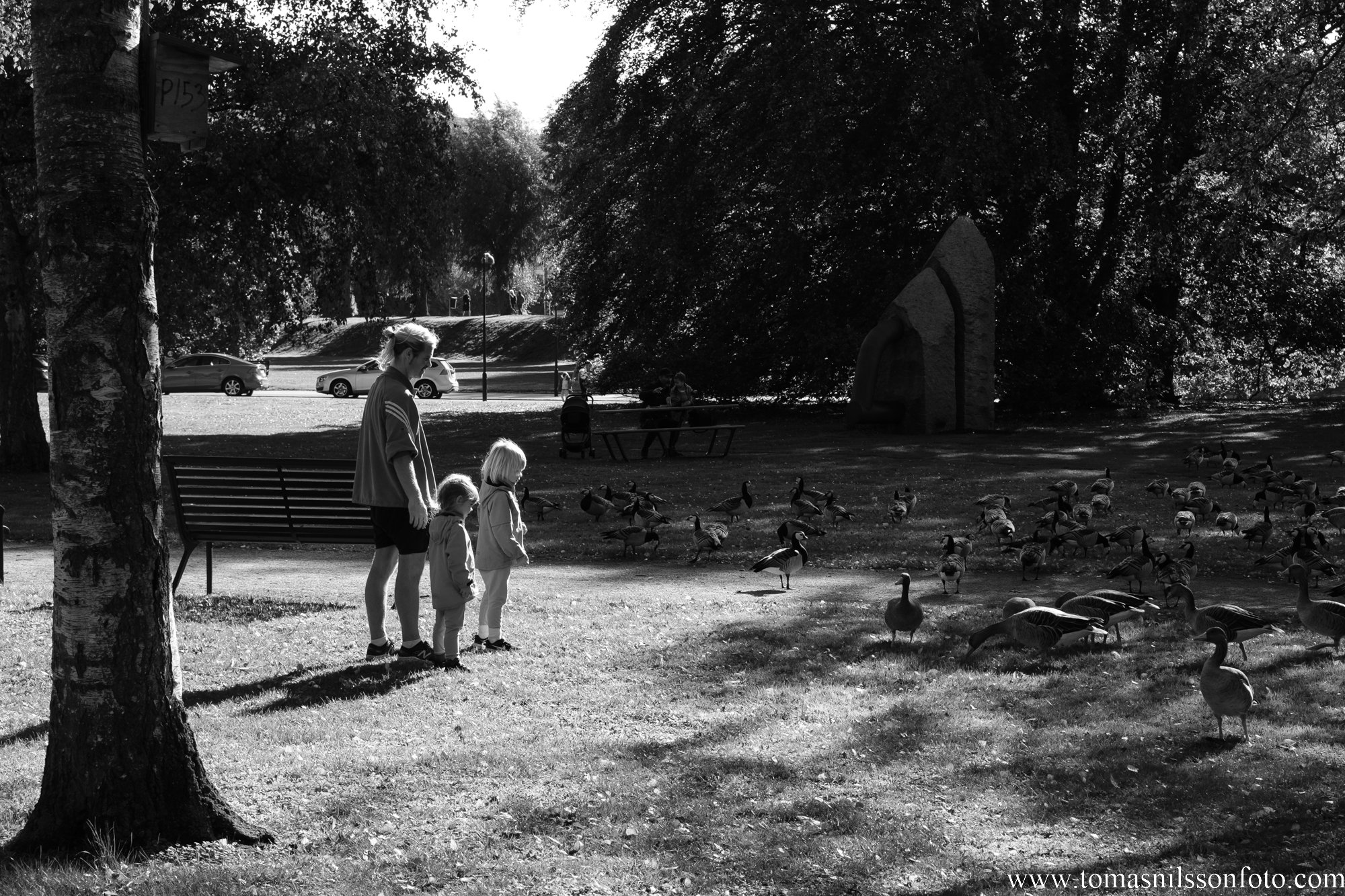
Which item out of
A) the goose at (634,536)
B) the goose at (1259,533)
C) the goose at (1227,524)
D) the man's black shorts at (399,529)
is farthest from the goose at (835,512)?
the man's black shorts at (399,529)

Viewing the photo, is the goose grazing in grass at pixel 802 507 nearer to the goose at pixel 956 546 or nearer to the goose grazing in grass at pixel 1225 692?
the goose at pixel 956 546

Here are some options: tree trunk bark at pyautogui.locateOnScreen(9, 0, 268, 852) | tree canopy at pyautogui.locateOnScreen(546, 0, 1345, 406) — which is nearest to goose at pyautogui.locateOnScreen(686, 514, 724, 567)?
tree trunk bark at pyautogui.locateOnScreen(9, 0, 268, 852)

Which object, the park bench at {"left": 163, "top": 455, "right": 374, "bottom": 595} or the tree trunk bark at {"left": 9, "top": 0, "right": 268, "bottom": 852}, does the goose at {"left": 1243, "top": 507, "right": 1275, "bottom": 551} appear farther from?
the tree trunk bark at {"left": 9, "top": 0, "right": 268, "bottom": 852}

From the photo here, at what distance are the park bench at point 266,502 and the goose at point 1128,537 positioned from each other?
7371 millimetres

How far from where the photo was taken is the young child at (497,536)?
29.4ft

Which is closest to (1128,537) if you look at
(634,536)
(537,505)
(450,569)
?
(634,536)

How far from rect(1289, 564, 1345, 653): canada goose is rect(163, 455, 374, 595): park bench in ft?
24.0

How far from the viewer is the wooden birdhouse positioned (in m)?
5.26

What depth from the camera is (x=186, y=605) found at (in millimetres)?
10672

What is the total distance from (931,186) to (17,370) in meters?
19.7

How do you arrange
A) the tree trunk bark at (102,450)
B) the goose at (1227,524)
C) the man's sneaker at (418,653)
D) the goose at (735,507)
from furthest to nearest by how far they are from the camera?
the goose at (735,507), the goose at (1227,524), the man's sneaker at (418,653), the tree trunk bark at (102,450)

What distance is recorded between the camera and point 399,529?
27.5 ft

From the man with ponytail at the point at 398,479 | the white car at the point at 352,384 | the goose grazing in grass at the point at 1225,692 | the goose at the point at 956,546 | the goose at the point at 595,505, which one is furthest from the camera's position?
the white car at the point at 352,384

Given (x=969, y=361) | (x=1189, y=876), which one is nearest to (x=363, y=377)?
(x=969, y=361)
